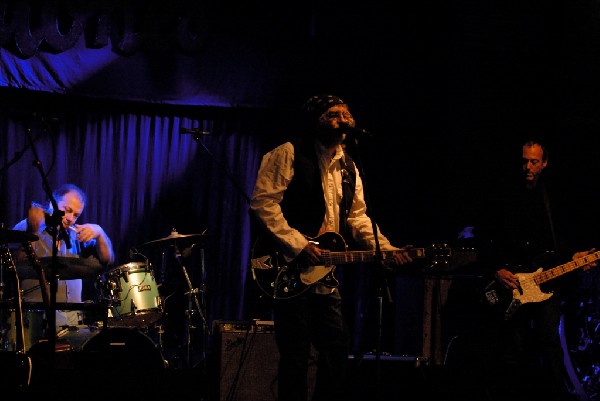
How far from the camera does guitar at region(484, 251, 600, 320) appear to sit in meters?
5.99

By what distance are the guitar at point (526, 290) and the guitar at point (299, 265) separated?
1.40 m

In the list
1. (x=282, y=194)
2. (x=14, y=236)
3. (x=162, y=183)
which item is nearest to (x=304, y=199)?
(x=282, y=194)

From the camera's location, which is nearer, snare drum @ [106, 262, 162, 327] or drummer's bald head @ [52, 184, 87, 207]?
snare drum @ [106, 262, 162, 327]

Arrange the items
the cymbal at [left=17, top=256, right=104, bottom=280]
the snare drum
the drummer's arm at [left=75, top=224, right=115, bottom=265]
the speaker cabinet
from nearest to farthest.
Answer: the speaker cabinet, the cymbal at [left=17, top=256, right=104, bottom=280], the snare drum, the drummer's arm at [left=75, top=224, right=115, bottom=265]

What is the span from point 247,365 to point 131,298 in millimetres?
1775

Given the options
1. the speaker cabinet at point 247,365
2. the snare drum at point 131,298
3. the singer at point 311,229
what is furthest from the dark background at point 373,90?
the singer at point 311,229

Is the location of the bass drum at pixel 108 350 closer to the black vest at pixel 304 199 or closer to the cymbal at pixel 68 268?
the cymbal at pixel 68 268

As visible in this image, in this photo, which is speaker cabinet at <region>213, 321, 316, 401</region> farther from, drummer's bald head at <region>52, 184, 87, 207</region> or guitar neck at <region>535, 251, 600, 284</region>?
drummer's bald head at <region>52, 184, 87, 207</region>

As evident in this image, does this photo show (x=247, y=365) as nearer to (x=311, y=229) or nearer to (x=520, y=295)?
(x=311, y=229)

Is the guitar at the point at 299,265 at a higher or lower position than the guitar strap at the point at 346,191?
lower

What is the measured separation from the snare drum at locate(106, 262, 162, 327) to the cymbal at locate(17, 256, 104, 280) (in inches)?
17.9

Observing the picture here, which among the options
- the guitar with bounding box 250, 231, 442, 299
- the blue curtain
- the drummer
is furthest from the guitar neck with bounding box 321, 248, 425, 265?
the blue curtain

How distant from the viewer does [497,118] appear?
8.25 m

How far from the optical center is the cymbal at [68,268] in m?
6.28
